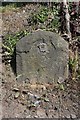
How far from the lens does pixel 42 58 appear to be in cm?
482

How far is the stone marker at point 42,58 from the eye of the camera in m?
4.78

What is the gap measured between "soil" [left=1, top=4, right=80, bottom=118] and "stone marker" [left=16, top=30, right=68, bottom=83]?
107 millimetres

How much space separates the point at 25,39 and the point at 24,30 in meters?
1.05

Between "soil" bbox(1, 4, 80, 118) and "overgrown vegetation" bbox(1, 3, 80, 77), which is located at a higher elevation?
"overgrown vegetation" bbox(1, 3, 80, 77)

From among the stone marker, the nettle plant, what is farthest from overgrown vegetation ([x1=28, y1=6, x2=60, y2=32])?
the stone marker

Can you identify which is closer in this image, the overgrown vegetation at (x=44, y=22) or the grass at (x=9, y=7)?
the overgrown vegetation at (x=44, y=22)

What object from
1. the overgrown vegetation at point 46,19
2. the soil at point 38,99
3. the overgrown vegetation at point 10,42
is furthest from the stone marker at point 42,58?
the overgrown vegetation at point 46,19

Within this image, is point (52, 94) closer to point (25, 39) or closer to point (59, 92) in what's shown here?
point (59, 92)

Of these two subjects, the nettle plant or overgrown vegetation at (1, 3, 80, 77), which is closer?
overgrown vegetation at (1, 3, 80, 77)

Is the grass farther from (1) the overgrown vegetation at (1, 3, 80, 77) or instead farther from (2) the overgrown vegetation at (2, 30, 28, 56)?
(2) the overgrown vegetation at (2, 30, 28, 56)

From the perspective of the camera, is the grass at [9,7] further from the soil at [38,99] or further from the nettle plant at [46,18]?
the soil at [38,99]

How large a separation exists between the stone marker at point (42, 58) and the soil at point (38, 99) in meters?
0.11

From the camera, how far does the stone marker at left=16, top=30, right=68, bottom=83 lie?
4781 mm

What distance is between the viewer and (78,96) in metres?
4.60
